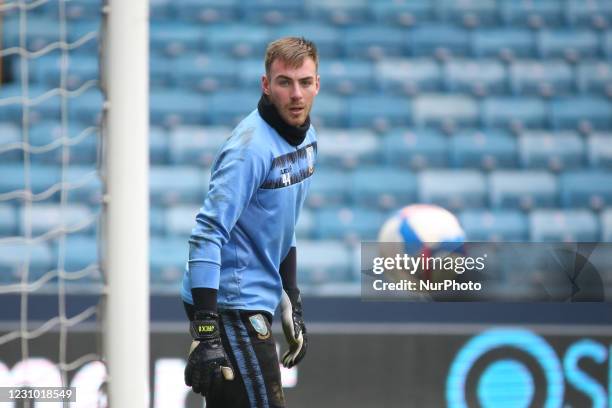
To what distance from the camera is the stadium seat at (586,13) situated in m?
7.91

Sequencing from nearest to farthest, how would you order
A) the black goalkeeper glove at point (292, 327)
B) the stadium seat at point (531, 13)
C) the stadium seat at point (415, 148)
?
the black goalkeeper glove at point (292, 327)
the stadium seat at point (415, 148)
the stadium seat at point (531, 13)

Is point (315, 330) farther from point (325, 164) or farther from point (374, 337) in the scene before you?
point (325, 164)

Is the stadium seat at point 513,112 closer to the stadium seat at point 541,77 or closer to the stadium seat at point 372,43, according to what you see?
the stadium seat at point 541,77

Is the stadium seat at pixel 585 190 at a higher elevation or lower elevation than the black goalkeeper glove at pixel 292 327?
higher

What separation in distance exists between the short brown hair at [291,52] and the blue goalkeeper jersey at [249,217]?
0.52 ft

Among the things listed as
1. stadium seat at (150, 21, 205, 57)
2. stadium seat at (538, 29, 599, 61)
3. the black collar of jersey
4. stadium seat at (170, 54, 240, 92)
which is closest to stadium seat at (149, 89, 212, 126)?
stadium seat at (170, 54, 240, 92)

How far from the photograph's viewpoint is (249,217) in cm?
267

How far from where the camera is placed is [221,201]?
2.54 metres

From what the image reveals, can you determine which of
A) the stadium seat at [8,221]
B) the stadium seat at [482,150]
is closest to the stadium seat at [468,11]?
the stadium seat at [482,150]

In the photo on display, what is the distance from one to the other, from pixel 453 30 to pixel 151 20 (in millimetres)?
2121

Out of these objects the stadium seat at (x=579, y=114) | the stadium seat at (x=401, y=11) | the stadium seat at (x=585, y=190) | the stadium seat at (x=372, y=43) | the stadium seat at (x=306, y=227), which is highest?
the stadium seat at (x=401, y=11)

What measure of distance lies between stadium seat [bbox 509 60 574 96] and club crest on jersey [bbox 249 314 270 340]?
5.16 metres

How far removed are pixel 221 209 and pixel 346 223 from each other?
3971 millimetres

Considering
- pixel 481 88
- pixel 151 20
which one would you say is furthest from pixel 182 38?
pixel 481 88
